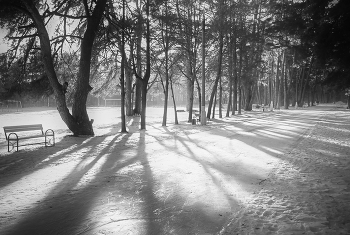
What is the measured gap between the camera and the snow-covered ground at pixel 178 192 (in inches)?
140

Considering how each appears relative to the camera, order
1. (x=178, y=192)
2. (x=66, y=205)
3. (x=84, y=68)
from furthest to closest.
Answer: (x=84, y=68) → (x=178, y=192) → (x=66, y=205)

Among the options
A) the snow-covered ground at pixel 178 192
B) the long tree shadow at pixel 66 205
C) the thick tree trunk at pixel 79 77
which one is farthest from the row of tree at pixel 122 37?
the long tree shadow at pixel 66 205

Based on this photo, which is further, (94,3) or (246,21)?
(246,21)

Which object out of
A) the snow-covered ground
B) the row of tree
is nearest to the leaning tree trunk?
the row of tree

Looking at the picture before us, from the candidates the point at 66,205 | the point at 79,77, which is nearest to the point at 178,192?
the point at 66,205

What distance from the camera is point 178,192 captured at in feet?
16.0

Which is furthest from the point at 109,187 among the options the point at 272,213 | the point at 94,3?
the point at 94,3

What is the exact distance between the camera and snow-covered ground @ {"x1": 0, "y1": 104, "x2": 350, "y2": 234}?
3.57m

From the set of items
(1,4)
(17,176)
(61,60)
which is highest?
(1,4)

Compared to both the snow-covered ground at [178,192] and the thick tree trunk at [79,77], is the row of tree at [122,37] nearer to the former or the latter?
the thick tree trunk at [79,77]

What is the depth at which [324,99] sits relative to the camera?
88938mm

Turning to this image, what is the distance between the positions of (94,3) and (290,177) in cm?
1335

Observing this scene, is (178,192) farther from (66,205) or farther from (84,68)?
(84,68)

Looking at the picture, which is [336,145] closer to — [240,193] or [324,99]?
[240,193]
